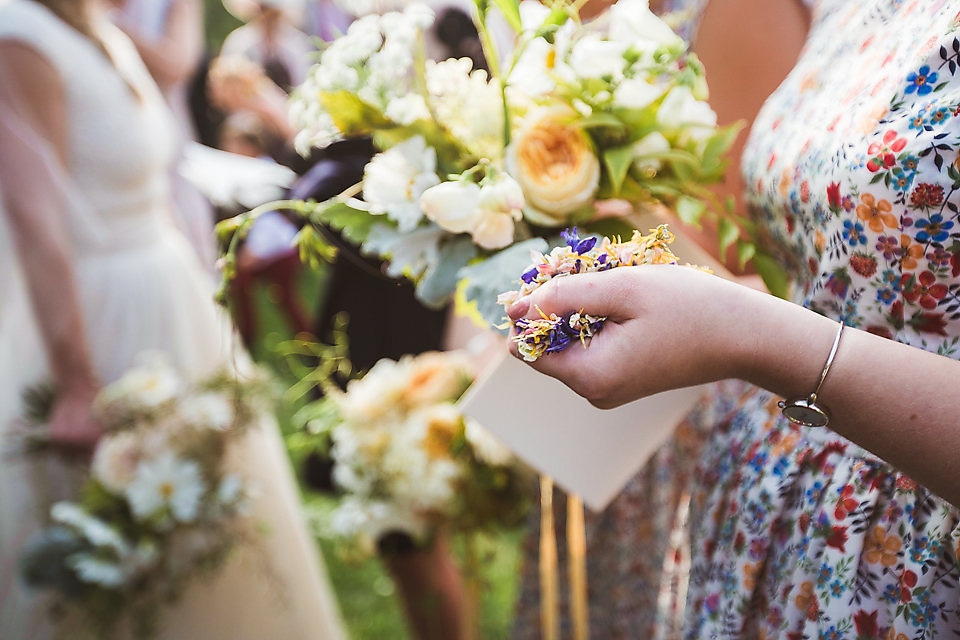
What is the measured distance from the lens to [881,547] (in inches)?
30.0

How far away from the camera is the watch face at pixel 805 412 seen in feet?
2.10

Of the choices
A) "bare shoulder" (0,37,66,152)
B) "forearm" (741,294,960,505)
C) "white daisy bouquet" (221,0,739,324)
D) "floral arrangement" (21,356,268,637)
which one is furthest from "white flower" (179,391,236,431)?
"forearm" (741,294,960,505)

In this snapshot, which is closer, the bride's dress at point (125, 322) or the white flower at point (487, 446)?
the white flower at point (487, 446)

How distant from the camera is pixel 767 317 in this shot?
2.05ft

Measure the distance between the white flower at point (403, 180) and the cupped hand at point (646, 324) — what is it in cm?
25

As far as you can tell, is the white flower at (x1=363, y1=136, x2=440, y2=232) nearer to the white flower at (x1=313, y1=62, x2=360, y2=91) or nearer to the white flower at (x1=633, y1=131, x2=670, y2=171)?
the white flower at (x1=313, y1=62, x2=360, y2=91)

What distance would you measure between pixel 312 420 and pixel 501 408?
780mm

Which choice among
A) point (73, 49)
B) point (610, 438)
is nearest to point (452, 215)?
point (610, 438)

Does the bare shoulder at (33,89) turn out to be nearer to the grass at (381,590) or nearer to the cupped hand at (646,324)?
the grass at (381,590)

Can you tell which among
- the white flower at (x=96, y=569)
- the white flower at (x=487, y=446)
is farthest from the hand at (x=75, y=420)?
the white flower at (x=487, y=446)

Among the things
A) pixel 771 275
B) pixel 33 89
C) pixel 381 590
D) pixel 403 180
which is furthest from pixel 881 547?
pixel 381 590

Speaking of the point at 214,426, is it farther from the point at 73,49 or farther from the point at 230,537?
the point at 73,49

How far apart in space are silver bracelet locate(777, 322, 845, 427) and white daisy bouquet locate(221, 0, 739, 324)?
0.87 feet

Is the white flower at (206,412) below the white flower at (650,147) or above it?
below
